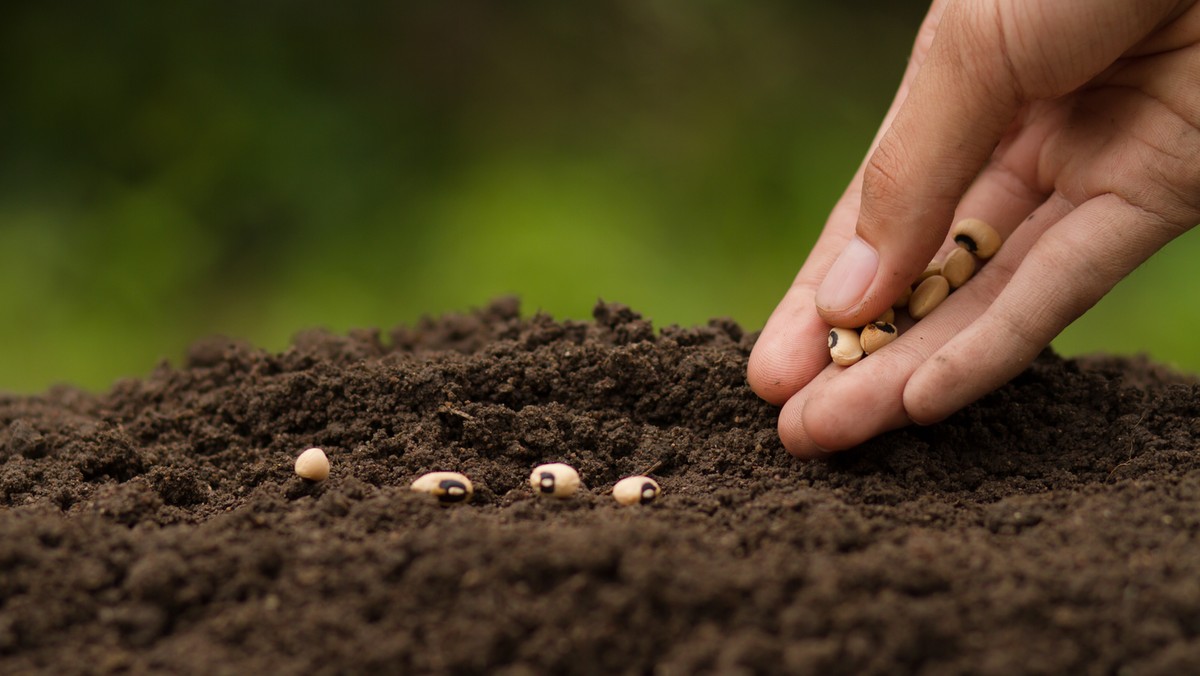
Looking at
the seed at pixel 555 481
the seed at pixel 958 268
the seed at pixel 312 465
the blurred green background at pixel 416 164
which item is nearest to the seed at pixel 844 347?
the seed at pixel 958 268

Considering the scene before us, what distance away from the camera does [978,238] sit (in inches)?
90.1

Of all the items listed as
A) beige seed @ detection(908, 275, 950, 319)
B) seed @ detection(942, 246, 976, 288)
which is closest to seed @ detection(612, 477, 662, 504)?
beige seed @ detection(908, 275, 950, 319)

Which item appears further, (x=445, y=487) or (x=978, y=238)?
(x=978, y=238)

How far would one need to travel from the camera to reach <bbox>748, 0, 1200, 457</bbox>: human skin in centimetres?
187

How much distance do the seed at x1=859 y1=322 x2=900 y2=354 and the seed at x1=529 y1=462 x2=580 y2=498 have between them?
67cm

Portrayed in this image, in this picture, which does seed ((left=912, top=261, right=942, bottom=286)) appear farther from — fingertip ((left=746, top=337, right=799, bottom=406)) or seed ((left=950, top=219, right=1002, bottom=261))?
fingertip ((left=746, top=337, right=799, bottom=406))

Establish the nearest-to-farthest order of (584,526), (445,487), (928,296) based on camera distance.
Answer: (584,526)
(445,487)
(928,296)

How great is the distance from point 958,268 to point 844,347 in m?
0.35

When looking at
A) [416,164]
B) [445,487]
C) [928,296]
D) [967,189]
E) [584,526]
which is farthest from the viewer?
[416,164]

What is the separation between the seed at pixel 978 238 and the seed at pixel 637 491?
3.08ft

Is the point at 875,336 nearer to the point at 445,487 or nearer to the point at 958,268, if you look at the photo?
the point at 958,268

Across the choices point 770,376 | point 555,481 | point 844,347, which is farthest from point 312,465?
point 844,347

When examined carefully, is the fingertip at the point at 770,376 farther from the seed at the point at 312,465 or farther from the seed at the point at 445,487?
the seed at the point at 312,465

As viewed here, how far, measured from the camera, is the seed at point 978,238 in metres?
2.29
